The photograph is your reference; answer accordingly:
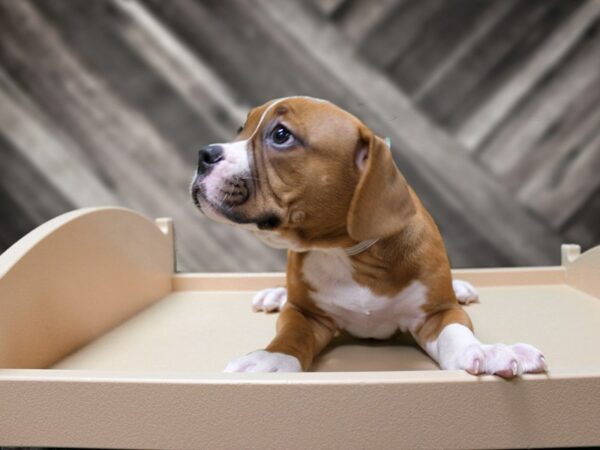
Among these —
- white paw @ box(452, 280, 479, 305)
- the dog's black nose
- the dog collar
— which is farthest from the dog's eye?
white paw @ box(452, 280, 479, 305)

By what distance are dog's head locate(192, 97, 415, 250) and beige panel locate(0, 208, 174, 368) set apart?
0.31 metres

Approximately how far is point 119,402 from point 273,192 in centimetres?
45

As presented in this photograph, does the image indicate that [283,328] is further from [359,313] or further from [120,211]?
[120,211]

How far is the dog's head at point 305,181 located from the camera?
1025 mm

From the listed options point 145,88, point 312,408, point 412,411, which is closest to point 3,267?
point 312,408

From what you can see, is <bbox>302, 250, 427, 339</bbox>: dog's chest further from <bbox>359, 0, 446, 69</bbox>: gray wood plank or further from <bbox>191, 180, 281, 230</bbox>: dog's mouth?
<bbox>359, 0, 446, 69</bbox>: gray wood plank

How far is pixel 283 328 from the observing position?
1135 mm

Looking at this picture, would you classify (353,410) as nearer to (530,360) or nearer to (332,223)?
(530,360)

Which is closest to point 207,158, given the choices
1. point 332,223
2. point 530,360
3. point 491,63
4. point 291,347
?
point 332,223

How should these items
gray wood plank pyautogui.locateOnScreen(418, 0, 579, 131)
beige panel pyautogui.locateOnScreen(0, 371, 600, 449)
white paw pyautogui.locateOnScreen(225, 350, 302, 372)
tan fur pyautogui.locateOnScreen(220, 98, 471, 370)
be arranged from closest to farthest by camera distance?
beige panel pyautogui.locateOnScreen(0, 371, 600, 449) < white paw pyautogui.locateOnScreen(225, 350, 302, 372) < tan fur pyautogui.locateOnScreen(220, 98, 471, 370) < gray wood plank pyautogui.locateOnScreen(418, 0, 579, 131)

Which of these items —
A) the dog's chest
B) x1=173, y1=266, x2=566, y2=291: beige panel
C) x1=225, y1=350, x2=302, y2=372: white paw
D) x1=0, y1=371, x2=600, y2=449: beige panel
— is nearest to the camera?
x1=0, y1=371, x2=600, y2=449: beige panel

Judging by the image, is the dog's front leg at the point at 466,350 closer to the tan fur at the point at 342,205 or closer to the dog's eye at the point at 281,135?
the tan fur at the point at 342,205

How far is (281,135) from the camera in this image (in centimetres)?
107

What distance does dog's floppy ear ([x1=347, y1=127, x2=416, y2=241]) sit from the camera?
1019mm
